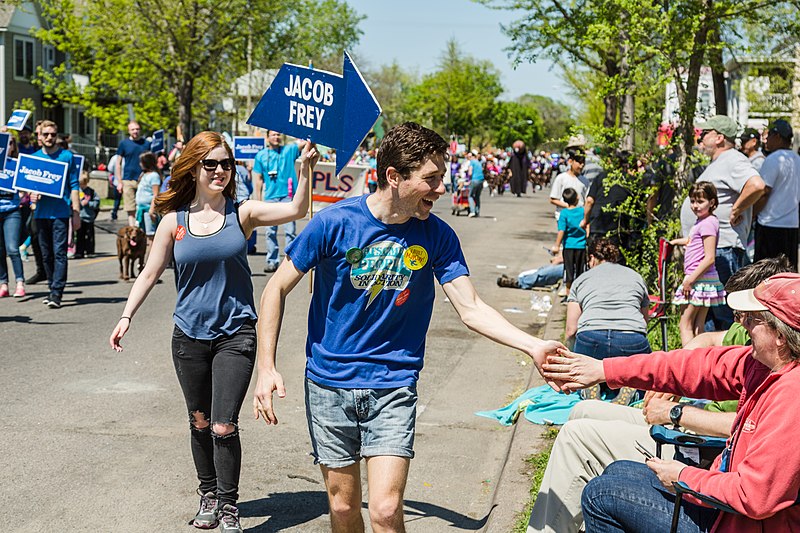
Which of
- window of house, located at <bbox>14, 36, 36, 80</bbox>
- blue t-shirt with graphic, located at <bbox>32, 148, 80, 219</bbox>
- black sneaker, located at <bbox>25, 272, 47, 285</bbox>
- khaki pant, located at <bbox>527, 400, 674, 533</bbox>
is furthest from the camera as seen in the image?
window of house, located at <bbox>14, 36, 36, 80</bbox>

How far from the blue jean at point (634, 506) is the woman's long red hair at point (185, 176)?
260 cm

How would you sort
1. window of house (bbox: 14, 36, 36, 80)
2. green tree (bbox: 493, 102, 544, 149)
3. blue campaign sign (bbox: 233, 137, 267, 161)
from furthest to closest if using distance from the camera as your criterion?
green tree (bbox: 493, 102, 544, 149) → window of house (bbox: 14, 36, 36, 80) → blue campaign sign (bbox: 233, 137, 267, 161)

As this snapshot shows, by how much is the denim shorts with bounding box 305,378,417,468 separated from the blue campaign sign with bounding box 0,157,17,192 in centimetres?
943

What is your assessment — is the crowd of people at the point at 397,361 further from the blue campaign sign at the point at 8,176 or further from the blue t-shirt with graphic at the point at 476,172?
the blue t-shirt with graphic at the point at 476,172

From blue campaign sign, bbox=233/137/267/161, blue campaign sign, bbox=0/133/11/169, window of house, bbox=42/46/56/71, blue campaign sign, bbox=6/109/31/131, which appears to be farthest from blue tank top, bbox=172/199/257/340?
window of house, bbox=42/46/56/71

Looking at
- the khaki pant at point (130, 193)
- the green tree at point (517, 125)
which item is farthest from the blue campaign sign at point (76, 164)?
the green tree at point (517, 125)

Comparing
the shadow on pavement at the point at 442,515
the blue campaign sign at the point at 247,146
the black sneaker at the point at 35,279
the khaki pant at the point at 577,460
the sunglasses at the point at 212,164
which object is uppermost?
the blue campaign sign at the point at 247,146

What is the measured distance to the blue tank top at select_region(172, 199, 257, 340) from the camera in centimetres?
539

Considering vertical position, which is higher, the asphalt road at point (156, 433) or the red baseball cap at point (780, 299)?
the red baseball cap at point (780, 299)

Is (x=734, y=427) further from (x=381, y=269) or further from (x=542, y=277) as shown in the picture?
(x=542, y=277)

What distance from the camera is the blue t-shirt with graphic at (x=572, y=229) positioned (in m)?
13.4

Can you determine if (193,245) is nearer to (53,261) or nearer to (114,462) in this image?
(114,462)

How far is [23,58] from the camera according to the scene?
57188mm

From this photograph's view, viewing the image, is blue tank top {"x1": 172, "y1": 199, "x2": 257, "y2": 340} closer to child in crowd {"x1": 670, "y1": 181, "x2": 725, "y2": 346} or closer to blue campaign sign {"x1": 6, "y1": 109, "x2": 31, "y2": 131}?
child in crowd {"x1": 670, "y1": 181, "x2": 725, "y2": 346}
